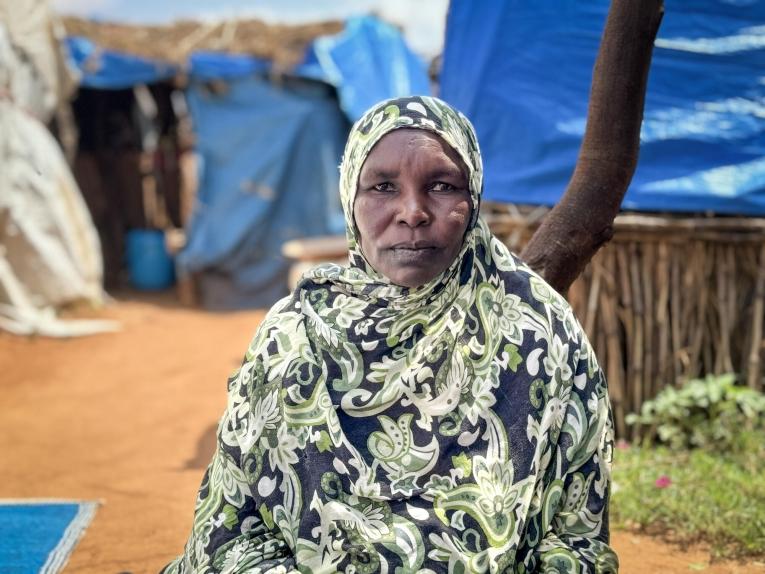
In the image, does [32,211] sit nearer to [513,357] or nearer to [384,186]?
[384,186]

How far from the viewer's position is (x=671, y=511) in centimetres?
325

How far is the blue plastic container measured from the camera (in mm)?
11477

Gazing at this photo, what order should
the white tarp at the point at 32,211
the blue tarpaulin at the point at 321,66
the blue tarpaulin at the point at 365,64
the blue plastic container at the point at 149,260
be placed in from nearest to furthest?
the white tarp at the point at 32,211 → the blue tarpaulin at the point at 321,66 → the blue tarpaulin at the point at 365,64 → the blue plastic container at the point at 149,260

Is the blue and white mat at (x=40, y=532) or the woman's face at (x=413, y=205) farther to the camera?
the blue and white mat at (x=40, y=532)

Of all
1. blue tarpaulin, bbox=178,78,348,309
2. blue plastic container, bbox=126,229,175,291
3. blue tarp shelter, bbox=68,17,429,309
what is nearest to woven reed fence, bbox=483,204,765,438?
blue tarp shelter, bbox=68,17,429,309

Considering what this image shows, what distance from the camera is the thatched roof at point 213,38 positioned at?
9430 millimetres

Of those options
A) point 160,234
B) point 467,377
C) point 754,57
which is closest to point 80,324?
point 160,234

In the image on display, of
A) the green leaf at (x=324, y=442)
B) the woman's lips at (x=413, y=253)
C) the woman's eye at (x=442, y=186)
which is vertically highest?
the woman's eye at (x=442, y=186)

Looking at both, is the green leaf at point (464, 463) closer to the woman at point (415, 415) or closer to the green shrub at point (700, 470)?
the woman at point (415, 415)

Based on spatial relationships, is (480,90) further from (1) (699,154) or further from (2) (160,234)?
(2) (160,234)

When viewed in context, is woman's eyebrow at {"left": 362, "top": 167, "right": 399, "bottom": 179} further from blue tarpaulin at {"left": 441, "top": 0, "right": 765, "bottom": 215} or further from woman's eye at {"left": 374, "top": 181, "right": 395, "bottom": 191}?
blue tarpaulin at {"left": 441, "top": 0, "right": 765, "bottom": 215}

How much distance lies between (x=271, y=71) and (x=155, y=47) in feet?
4.94

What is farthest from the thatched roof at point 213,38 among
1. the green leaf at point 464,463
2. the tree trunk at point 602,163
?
the green leaf at point 464,463

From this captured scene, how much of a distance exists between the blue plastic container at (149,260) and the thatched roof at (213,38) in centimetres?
277
